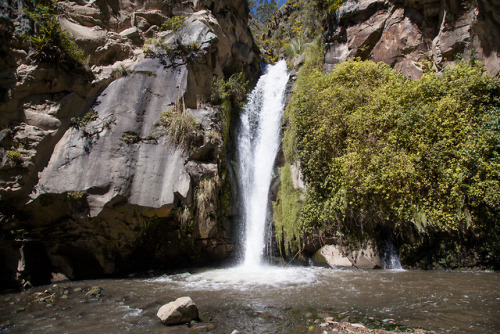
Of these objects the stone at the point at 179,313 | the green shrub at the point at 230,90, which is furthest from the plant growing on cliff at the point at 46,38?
the stone at the point at 179,313

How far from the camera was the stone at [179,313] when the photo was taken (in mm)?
4395

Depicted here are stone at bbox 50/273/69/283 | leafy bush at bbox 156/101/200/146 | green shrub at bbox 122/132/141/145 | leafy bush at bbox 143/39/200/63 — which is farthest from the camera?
leafy bush at bbox 143/39/200/63

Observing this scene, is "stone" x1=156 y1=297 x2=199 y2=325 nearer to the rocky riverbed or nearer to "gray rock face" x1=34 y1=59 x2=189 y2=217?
the rocky riverbed

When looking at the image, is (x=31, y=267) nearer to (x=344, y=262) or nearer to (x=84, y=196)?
(x=84, y=196)

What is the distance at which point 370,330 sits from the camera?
375cm

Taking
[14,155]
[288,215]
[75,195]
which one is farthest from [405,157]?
[14,155]

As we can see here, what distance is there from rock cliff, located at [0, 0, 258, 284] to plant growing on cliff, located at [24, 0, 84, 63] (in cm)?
25

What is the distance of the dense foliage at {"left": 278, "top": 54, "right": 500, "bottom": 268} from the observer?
7.00 m

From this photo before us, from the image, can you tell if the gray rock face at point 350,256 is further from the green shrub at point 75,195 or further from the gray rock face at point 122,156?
the green shrub at point 75,195

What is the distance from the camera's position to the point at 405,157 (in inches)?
305

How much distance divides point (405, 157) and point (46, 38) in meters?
11.7

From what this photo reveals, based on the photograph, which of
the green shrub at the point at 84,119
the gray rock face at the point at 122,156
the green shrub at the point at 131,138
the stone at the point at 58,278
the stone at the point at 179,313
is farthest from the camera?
the green shrub at the point at 131,138

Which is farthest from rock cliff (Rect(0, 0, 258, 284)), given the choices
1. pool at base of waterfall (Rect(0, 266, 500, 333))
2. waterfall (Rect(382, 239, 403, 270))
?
waterfall (Rect(382, 239, 403, 270))

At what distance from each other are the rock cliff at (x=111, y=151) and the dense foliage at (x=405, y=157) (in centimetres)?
407
